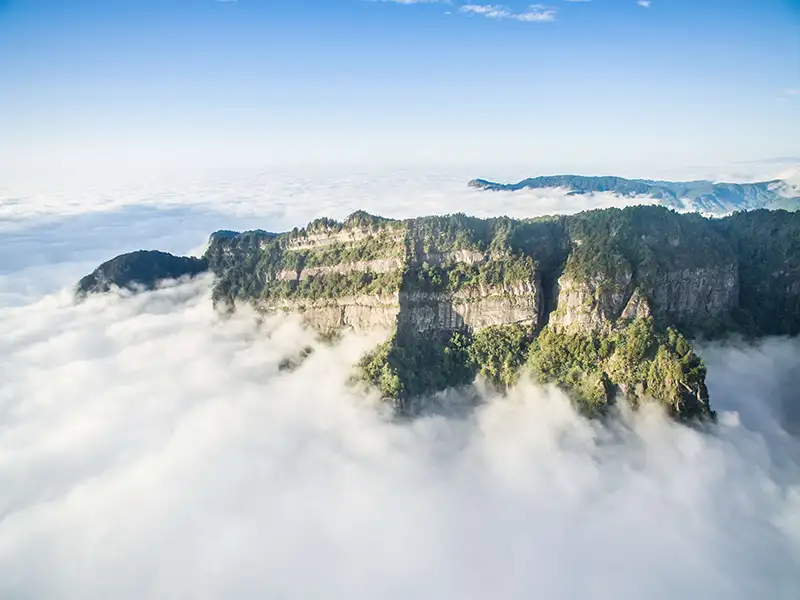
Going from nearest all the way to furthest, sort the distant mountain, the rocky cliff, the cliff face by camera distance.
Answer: the cliff face < the rocky cliff < the distant mountain

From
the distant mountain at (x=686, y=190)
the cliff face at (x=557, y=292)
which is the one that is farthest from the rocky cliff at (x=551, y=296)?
the distant mountain at (x=686, y=190)

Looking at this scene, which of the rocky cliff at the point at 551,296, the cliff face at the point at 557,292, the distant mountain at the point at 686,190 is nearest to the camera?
the cliff face at the point at 557,292

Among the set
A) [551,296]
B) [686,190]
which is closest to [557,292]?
[551,296]

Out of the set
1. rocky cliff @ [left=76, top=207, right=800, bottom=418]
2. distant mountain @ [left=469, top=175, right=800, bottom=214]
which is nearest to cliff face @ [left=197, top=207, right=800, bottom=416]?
rocky cliff @ [left=76, top=207, right=800, bottom=418]

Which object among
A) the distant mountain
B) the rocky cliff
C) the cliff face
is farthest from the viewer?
the distant mountain

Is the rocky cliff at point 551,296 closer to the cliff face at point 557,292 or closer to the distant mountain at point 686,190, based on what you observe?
the cliff face at point 557,292

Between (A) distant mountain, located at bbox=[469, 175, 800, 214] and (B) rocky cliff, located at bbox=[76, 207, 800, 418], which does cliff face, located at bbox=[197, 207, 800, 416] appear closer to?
(B) rocky cliff, located at bbox=[76, 207, 800, 418]

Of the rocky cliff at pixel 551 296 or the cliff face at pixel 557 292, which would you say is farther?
the rocky cliff at pixel 551 296
